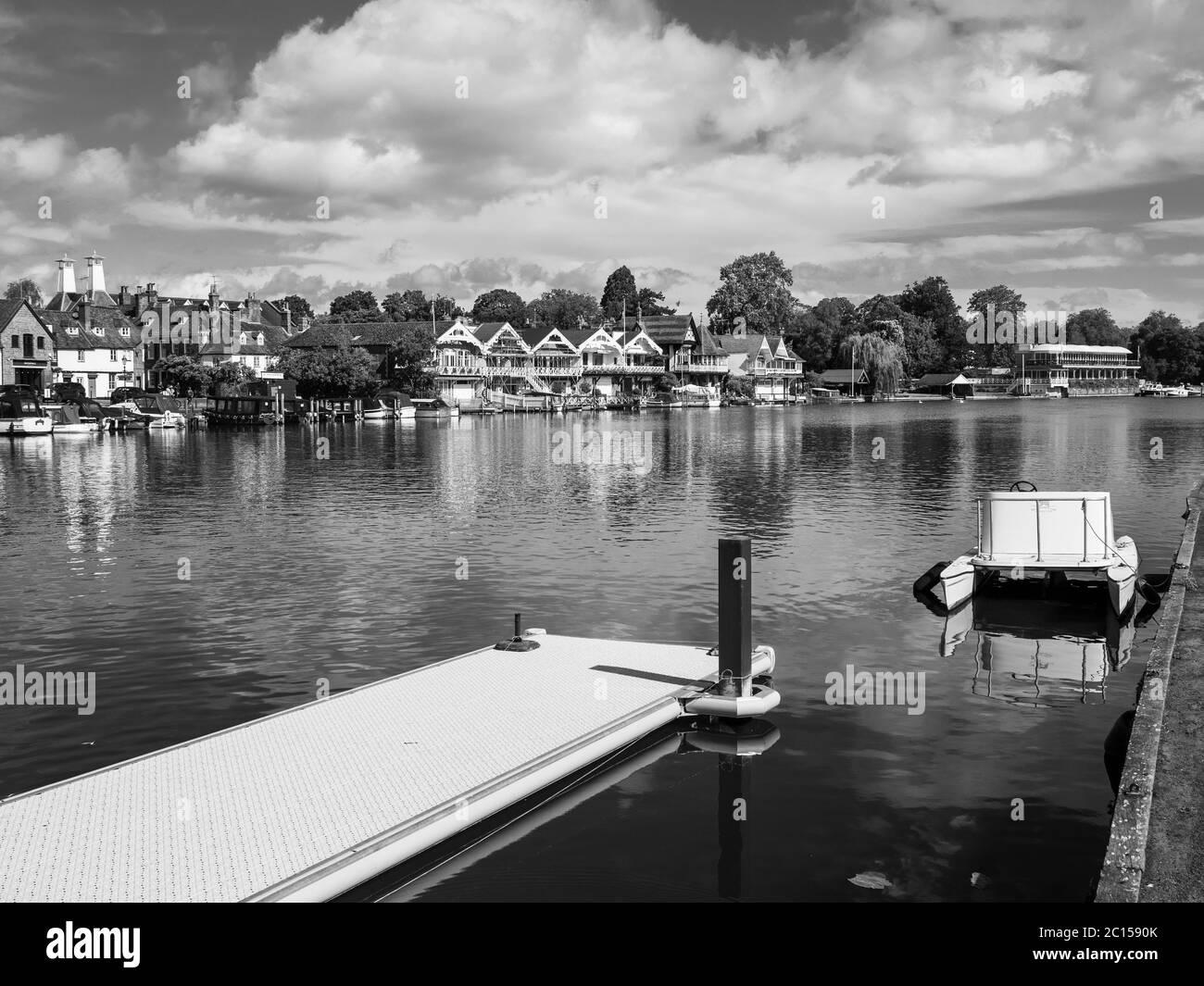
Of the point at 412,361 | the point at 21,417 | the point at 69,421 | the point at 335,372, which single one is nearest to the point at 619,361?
the point at 412,361

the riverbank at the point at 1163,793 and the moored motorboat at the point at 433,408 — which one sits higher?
the moored motorboat at the point at 433,408

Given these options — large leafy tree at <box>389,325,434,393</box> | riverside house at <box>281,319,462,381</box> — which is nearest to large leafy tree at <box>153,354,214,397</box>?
riverside house at <box>281,319,462,381</box>

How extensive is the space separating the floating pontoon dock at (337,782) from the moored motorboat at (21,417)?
76294 millimetres

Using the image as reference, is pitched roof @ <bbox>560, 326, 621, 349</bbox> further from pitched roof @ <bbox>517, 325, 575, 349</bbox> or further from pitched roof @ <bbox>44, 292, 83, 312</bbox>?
pitched roof @ <bbox>44, 292, 83, 312</bbox>

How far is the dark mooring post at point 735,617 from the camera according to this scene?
14.4m

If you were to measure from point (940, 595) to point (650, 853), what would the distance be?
1435cm

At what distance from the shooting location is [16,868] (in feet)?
30.2

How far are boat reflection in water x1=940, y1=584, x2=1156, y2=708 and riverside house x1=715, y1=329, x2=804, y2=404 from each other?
15214 centimetres

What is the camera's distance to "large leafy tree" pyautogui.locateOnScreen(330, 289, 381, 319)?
639ft

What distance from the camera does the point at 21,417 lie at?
80.9 metres

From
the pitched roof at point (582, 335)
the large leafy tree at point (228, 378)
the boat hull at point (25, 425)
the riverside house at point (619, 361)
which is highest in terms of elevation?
the pitched roof at point (582, 335)

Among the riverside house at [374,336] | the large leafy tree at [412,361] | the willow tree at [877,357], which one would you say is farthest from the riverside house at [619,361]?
the willow tree at [877,357]

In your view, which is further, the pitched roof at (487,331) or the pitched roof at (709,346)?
the pitched roof at (709,346)

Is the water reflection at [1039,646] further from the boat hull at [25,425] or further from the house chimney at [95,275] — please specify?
the house chimney at [95,275]
